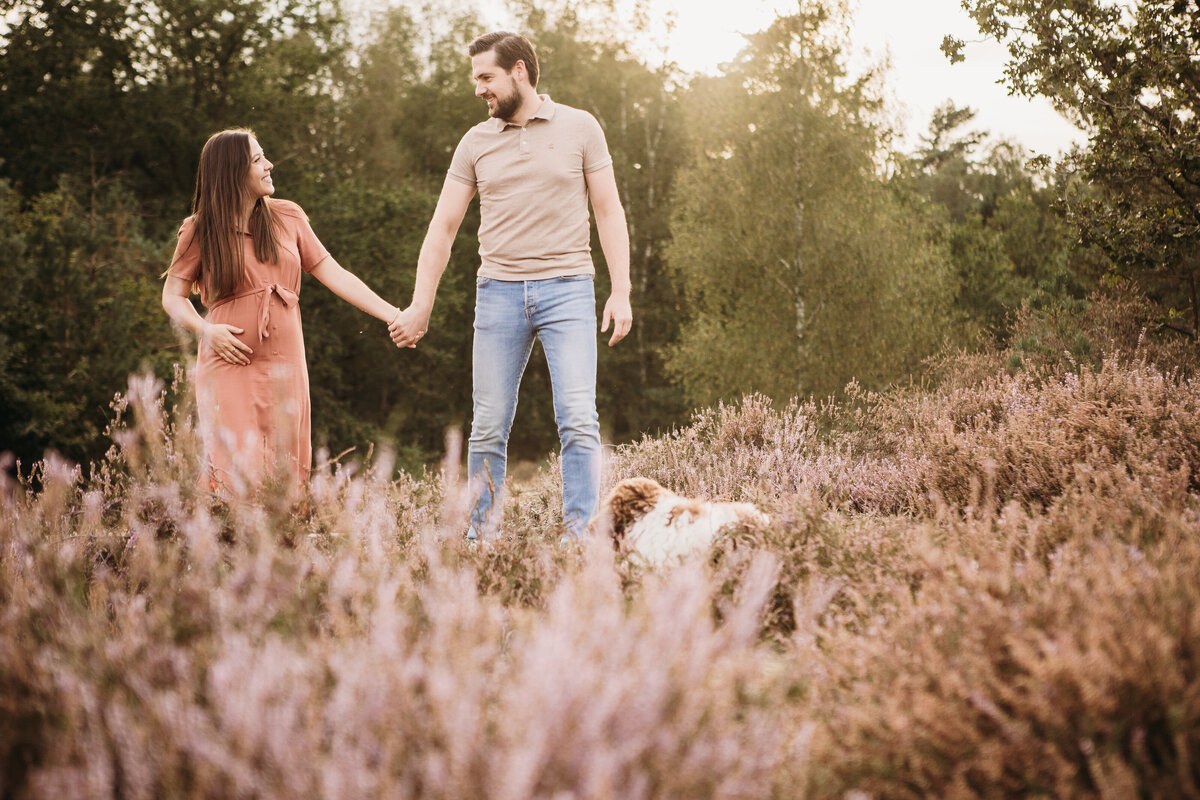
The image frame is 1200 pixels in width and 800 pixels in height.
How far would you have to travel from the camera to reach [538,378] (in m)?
27.1

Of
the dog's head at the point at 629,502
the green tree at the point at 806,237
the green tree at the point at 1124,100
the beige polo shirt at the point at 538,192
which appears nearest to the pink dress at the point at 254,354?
the beige polo shirt at the point at 538,192

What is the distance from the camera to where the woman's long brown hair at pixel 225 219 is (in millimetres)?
3811

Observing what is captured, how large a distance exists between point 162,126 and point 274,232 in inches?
795

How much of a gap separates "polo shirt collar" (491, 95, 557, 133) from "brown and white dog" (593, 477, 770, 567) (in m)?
1.73

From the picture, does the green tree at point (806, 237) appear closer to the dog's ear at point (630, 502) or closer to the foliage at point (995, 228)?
the foliage at point (995, 228)

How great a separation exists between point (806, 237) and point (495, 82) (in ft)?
45.3

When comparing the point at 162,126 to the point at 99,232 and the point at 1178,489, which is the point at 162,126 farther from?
the point at 1178,489

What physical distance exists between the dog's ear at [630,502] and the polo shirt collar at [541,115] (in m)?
1.73

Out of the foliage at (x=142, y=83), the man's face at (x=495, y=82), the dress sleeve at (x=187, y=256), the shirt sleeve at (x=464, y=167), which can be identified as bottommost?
the dress sleeve at (x=187, y=256)

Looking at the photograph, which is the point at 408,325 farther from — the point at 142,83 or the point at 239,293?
the point at 142,83

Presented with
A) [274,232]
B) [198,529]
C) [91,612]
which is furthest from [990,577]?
[274,232]

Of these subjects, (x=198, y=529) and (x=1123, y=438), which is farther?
(x=1123, y=438)

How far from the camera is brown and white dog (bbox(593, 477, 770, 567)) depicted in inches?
120

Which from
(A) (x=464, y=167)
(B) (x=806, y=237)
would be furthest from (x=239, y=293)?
(B) (x=806, y=237)
